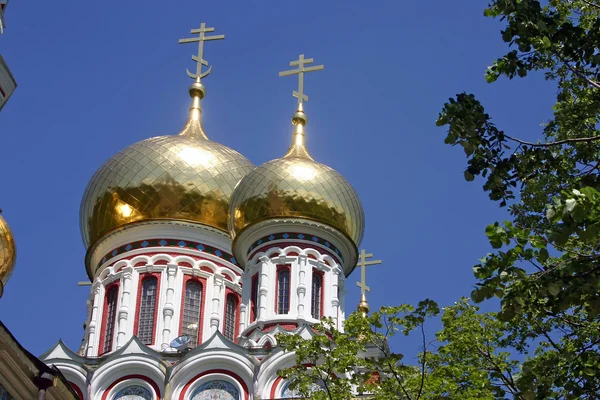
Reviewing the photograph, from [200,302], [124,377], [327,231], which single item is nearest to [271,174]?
[327,231]

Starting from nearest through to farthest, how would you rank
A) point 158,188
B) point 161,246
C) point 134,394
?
point 134,394
point 161,246
point 158,188

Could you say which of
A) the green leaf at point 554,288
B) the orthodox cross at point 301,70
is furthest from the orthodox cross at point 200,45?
the green leaf at point 554,288

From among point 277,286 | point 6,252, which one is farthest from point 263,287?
point 6,252

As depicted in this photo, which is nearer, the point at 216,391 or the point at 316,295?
the point at 216,391

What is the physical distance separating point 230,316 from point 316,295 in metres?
2.35

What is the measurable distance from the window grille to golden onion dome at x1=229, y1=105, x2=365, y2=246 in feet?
5.39

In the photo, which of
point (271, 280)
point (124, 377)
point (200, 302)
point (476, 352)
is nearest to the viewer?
point (476, 352)

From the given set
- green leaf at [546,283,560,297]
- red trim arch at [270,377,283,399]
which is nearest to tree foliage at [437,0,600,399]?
green leaf at [546,283,560,297]

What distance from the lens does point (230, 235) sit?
2225 centimetres

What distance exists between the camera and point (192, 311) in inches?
865

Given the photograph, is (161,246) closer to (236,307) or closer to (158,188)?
(158,188)

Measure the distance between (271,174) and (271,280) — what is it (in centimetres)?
199

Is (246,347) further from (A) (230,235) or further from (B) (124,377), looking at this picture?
(A) (230,235)

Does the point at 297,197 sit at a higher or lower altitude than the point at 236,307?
higher
